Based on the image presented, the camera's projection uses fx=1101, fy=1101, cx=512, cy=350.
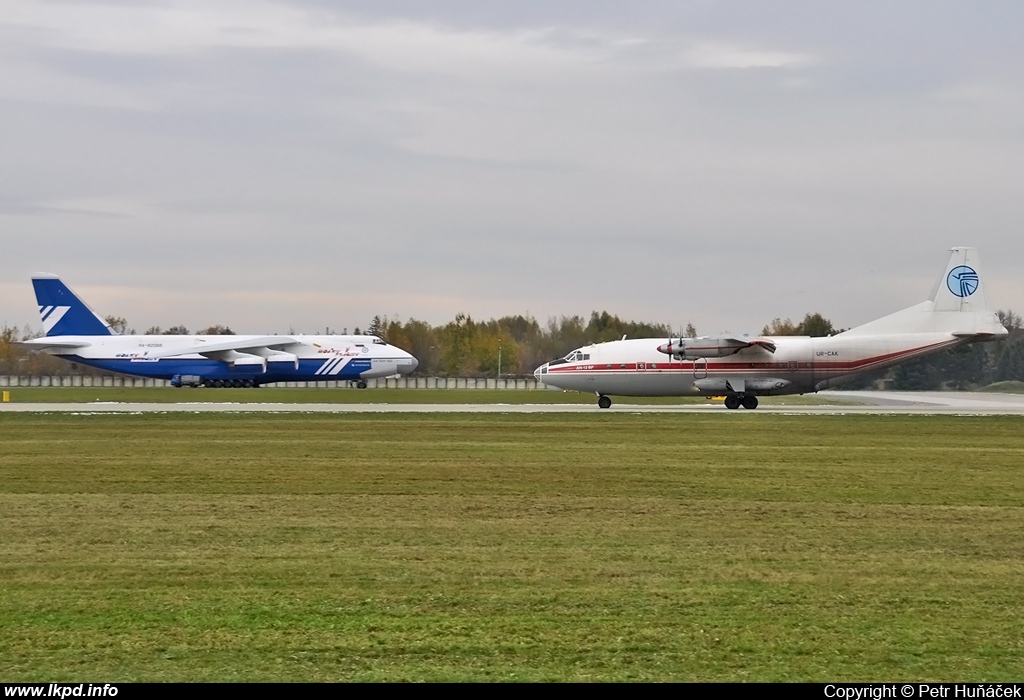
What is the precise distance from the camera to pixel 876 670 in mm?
7828

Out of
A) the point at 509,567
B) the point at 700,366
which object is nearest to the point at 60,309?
the point at 700,366

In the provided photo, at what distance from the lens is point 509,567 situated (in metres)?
11.8

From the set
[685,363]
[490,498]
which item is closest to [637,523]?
[490,498]

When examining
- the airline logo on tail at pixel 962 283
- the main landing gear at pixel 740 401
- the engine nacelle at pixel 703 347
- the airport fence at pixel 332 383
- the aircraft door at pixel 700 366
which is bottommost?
the main landing gear at pixel 740 401

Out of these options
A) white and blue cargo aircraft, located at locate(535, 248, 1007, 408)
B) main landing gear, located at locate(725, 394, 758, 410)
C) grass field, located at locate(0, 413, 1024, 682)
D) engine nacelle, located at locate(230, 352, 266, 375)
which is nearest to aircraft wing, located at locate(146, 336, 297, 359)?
engine nacelle, located at locate(230, 352, 266, 375)

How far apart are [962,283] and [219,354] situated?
169ft

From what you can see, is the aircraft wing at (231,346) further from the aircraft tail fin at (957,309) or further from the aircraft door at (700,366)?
the aircraft tail fin at (957,309)

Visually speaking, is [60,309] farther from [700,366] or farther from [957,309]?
[957,309]

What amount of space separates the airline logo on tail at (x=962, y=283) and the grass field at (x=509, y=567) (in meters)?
25.7

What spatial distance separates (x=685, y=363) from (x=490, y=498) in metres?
33.2

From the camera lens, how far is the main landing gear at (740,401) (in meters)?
Answer: 50.4

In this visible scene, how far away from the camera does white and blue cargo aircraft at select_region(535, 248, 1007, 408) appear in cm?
4853

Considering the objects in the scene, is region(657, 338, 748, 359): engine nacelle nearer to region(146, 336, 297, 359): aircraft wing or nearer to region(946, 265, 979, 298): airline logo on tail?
region(946, 265, 979, 298): airline logo on tail

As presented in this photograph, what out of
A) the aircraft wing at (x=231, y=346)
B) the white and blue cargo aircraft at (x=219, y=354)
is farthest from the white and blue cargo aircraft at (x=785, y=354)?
the aircraft wing at (x=231, y=346)
